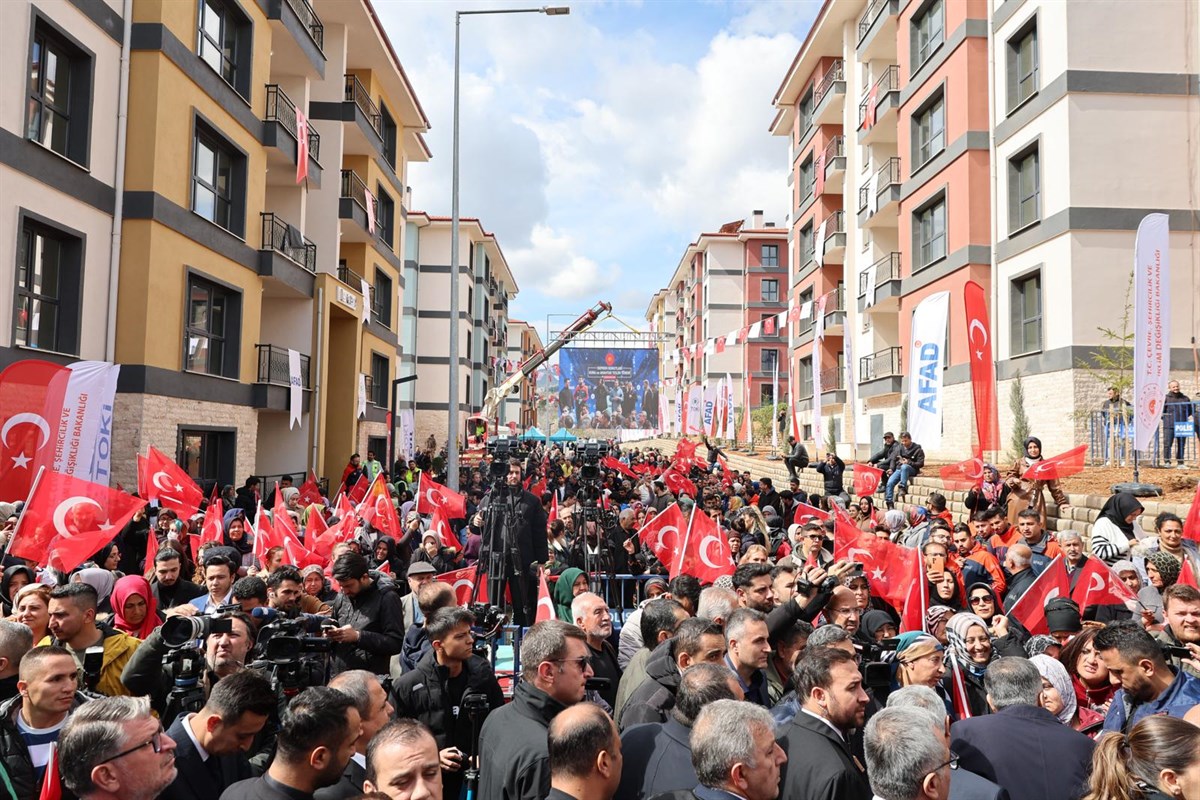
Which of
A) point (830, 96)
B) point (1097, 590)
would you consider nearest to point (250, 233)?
point (1097, 590)

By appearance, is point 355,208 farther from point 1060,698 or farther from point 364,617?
point 1060,698

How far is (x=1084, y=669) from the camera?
4.90 metres

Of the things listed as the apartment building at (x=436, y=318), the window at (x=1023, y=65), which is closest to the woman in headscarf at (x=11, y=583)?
the window at (x=1023, y=65)

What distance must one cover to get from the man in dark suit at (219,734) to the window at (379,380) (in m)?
27.7

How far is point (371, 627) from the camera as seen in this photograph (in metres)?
6.32

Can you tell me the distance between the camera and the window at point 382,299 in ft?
102

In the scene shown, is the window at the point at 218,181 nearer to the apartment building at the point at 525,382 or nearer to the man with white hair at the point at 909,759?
the man with white hair at the point at 909,759

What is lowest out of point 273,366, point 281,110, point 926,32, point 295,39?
point 273,366

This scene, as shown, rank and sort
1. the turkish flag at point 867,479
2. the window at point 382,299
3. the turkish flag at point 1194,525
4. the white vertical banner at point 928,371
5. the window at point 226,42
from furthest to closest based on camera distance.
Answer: the window at point 382,299, the window at point 226,42, the turkish flag at point 867,479, the white vertical banner at point 928,371, the turkish flag at point 1194,525

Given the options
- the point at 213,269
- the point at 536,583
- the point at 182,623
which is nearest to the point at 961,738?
the point at 182,623

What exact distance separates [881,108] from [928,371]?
18.0 meters

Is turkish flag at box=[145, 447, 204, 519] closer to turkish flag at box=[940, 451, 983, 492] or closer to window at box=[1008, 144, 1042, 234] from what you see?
turkish flag at box=[940, 451, 983, 492]

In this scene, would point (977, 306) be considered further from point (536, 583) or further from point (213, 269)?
point (213, 269)

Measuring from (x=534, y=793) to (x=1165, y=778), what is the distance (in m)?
2.39
